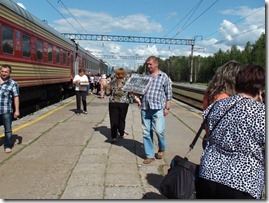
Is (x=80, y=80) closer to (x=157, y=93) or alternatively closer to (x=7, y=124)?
(x=7, y=124)

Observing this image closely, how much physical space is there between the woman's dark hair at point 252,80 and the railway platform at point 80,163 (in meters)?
2.24

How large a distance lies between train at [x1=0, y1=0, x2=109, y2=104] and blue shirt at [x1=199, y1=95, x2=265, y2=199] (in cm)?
845

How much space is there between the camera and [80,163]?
5.91m

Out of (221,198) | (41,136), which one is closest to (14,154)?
(41,136)

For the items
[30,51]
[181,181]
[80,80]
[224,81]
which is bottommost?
[181,181]

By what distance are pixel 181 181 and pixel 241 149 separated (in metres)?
0.53

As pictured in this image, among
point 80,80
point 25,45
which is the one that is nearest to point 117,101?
point 80,80

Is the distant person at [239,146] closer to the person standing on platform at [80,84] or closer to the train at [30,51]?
the train at [30,51]

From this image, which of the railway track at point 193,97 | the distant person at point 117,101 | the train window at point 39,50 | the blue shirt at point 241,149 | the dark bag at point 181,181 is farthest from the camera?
the railway track at point 193,97

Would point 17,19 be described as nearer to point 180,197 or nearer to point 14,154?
point 14,154

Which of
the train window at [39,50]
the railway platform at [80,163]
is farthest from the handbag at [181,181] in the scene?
Result: the train window at [39,50]

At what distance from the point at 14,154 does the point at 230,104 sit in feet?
15.8

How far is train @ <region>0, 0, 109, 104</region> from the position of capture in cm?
1041

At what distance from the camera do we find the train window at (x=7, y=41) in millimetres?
10086
